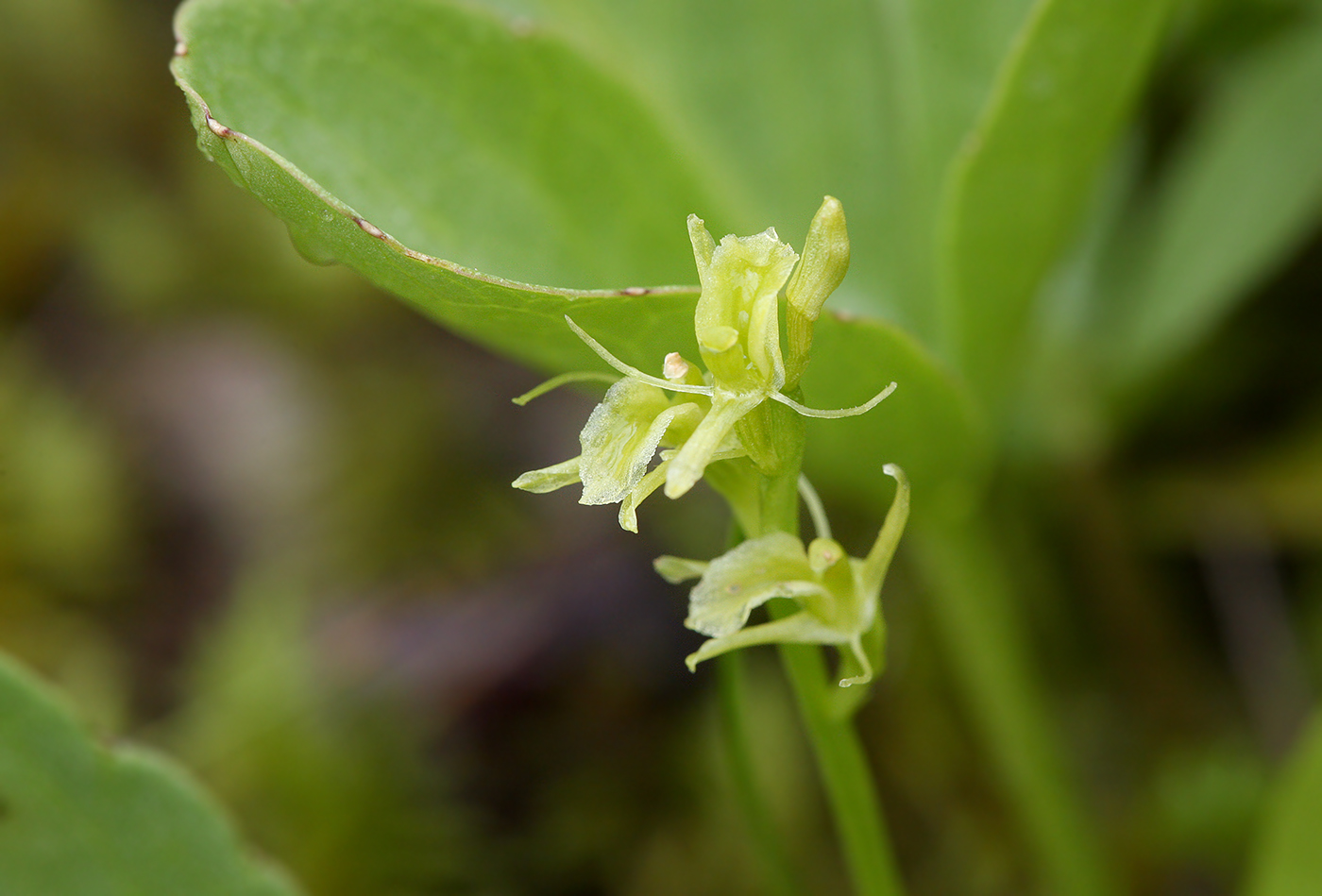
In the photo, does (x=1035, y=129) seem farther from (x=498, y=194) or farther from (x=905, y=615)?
(x=905, y=615)

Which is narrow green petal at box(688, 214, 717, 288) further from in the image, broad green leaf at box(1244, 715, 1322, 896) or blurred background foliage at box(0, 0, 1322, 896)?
blurred background foliage at box(0, 0, 1322, 896)

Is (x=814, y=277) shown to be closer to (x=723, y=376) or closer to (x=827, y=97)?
(x=723, y=376)

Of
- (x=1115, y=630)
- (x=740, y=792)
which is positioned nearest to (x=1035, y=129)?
(x=740, y=792)

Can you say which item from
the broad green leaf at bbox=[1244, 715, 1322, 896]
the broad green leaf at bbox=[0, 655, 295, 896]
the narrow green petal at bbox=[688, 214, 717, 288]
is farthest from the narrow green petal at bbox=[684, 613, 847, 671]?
the broad green leaf at bbox=[1244, 715, 1322, 896]

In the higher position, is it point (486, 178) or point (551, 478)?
point (486, 178)

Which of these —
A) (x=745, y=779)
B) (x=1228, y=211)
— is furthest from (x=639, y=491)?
(x=1228, y=211)

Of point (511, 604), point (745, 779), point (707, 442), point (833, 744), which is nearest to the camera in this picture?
point (707, 442)
